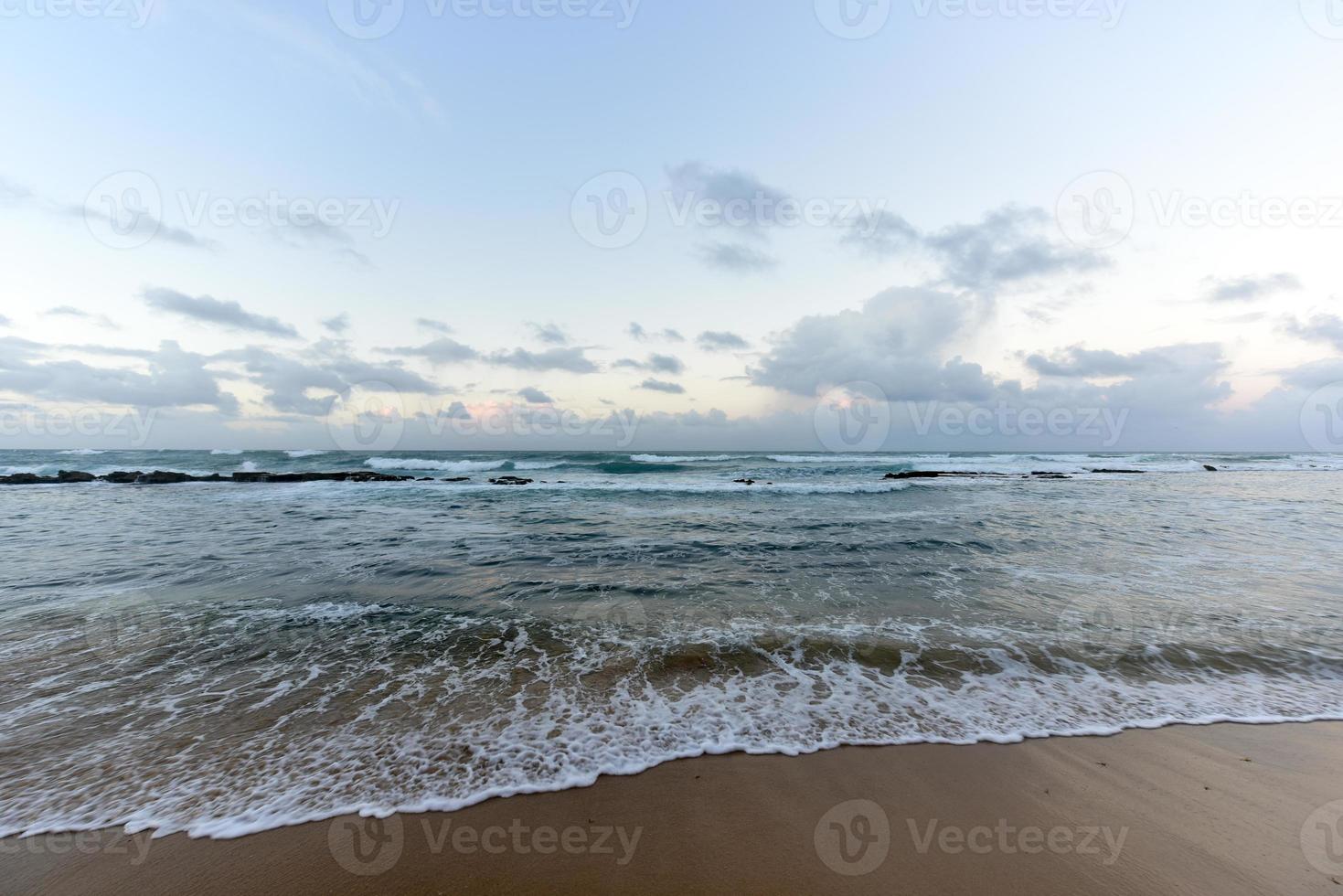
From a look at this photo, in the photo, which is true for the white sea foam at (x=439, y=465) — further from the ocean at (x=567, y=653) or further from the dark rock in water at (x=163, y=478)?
the ocean at (x=567, y=653)

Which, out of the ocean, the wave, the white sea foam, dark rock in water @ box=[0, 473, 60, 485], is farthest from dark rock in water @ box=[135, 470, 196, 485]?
the wave

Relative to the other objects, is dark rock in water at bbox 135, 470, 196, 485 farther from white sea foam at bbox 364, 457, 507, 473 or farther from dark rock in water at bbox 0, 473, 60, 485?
white sea foam at bbox 364, 457, 507, 473

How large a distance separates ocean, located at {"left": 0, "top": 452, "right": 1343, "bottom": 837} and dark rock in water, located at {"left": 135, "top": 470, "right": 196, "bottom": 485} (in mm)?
20831

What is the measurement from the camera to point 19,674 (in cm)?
471

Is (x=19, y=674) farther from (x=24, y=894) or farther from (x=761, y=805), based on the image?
(x=761, y=805)

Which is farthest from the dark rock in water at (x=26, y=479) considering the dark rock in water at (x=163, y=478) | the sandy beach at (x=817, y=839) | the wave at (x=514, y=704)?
the sandy beach at (x=817, y=839)

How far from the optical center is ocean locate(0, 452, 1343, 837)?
3469 mm

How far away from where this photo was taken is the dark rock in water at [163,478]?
92.7 ft

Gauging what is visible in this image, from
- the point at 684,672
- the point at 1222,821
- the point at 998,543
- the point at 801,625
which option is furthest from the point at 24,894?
the point at 998,543

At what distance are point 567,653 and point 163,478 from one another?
37.1 metres

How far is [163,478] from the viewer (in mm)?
28734

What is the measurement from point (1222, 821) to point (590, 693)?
14.4ft

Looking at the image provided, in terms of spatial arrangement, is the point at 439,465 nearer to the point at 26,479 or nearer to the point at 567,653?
the point at 26,479

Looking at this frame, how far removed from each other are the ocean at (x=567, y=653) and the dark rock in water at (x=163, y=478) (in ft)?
68.3
